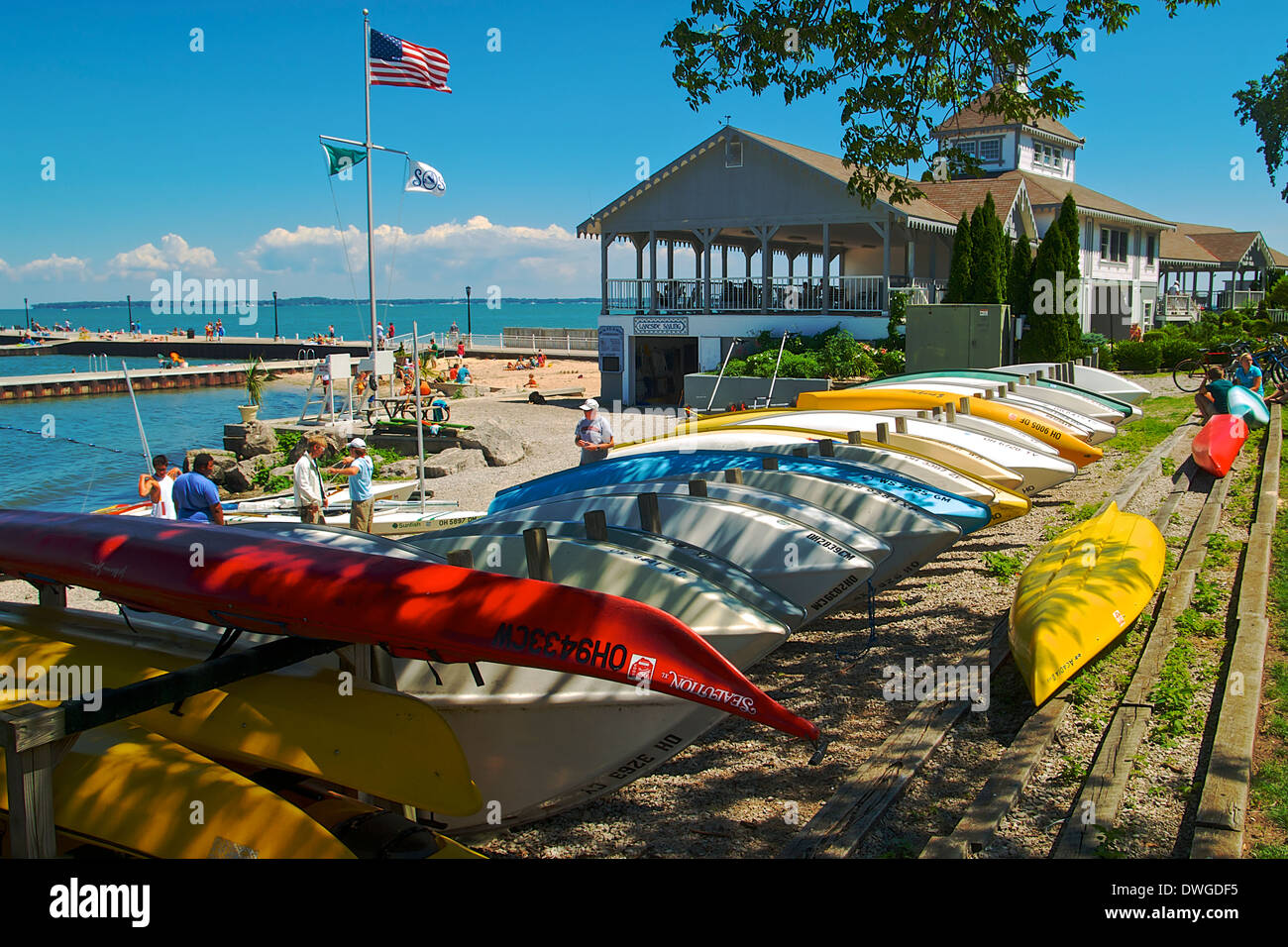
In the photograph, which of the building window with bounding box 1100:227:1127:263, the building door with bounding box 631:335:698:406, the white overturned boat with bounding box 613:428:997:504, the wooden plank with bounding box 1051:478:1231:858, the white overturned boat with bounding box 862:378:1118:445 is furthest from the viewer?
the building window with bounding box 1100:227:1127:263

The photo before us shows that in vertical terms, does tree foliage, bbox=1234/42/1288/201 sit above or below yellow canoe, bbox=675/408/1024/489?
above

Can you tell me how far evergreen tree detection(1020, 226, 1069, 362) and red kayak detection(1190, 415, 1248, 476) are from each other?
1266 centimetres

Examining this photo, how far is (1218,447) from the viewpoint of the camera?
40.8 ft

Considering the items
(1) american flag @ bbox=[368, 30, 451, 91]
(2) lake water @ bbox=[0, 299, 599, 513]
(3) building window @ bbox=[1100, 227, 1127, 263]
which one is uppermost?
(1) american flag @ bbox=[368, 30, 451, 91]

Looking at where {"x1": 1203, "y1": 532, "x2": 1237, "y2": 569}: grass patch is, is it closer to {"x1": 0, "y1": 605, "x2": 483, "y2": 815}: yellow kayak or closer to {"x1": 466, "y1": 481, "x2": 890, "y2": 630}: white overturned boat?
{"x1": 466, "y1": 481, "x2": 890, "y2": 630}: white overturned boat

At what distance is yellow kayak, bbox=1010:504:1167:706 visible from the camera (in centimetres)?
617

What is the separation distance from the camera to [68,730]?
3574mm

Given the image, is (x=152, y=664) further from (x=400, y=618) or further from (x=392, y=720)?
Result: (x=400, y=618)

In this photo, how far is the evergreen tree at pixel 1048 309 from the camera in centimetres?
2505

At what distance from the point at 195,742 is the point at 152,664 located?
0.75 meters

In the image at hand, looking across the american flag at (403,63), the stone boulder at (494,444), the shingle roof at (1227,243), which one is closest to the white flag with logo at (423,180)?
the american flag at (403,63)

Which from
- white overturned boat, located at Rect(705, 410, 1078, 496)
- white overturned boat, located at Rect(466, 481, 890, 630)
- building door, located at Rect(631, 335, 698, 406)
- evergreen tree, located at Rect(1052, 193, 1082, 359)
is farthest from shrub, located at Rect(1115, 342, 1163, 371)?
white overturned boat, located at Rect(466, 481, 890, 630)

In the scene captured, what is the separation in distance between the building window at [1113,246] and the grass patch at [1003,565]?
3368cm

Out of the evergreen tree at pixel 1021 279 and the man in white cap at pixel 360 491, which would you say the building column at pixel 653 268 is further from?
the man in white cap at pixel 360 491
